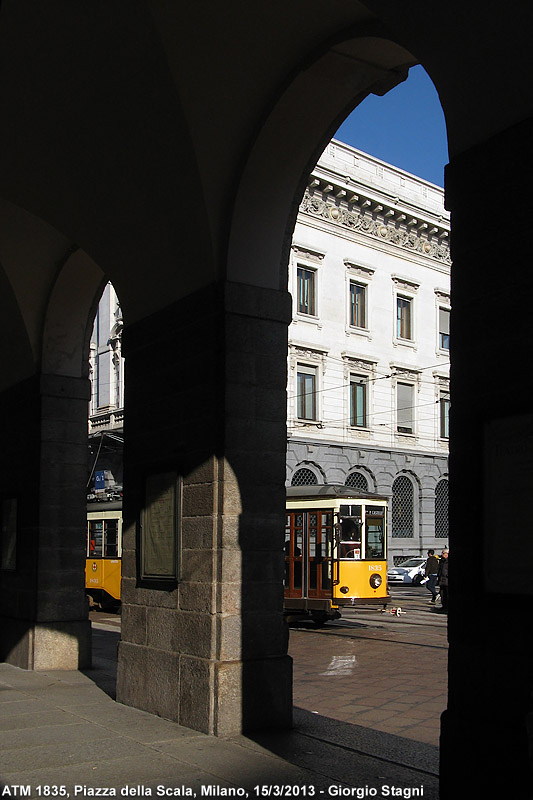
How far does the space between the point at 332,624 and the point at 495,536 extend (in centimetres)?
1611

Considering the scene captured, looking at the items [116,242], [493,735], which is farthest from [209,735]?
[116,242]

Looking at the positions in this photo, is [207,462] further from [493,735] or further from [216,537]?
[493,735]

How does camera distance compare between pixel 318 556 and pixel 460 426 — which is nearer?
pixel 460 426

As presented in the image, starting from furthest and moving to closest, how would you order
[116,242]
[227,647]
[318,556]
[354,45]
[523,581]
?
[318,556] → [116,242] → [227,647] → [354,45] → [523,581]

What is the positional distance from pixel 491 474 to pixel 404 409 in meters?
33.1

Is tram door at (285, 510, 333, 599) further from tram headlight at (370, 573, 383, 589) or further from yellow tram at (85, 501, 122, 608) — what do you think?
yellow tram at (85, 501, 122, 608)

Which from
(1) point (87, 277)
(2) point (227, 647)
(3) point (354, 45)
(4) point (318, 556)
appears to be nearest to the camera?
(3) point (354, 45)

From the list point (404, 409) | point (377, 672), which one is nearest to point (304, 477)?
point (404, 409)

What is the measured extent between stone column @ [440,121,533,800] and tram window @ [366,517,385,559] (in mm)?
15424

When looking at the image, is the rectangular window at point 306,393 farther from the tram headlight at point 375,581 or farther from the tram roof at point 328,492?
the tram headlight at point 375,581

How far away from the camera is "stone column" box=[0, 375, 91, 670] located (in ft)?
37.2

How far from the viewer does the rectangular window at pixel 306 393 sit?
110 feet

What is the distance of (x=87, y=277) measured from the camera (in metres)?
11.6

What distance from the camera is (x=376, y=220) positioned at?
36.3 metres
